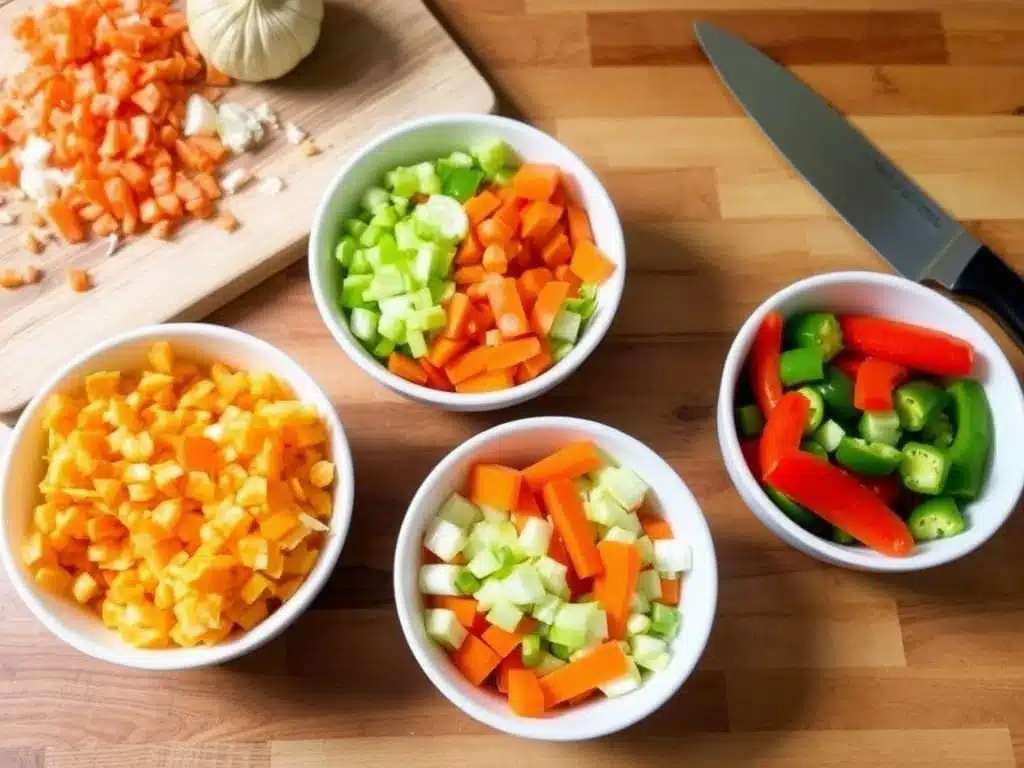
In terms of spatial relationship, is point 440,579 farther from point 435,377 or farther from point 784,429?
point 784,429

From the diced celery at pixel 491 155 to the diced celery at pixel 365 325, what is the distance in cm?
23

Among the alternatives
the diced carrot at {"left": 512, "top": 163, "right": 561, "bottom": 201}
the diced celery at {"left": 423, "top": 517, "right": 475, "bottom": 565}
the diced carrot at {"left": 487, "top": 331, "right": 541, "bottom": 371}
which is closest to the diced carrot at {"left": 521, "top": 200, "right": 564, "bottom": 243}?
the diced carrot at {"left": 512, "top": 163, "right": 561, "bottom": 201}

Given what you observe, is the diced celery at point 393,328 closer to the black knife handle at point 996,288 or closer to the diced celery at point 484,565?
the diced celery at point 484,565

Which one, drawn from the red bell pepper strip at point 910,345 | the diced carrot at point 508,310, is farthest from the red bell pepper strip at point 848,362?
the diced carrot at point 508,310

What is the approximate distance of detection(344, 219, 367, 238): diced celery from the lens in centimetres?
126

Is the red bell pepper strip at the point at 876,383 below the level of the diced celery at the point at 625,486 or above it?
below

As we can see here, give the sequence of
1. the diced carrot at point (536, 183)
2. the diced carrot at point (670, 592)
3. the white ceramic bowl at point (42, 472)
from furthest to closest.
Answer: the diced carrot at point (536, 183) < the diced carrot at point (670, 592) < the white ceramic bowl at point (42, 472)

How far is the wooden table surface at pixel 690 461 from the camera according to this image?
119cm

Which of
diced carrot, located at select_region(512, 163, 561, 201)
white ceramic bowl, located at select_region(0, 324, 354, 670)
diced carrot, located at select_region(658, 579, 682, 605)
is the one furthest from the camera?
diced carrot, located at select_region(512, 163, 561, 201)

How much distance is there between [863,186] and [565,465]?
56cm

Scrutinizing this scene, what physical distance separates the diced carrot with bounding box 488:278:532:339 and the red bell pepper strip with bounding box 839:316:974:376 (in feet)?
1.27

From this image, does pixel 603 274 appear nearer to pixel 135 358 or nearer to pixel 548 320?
pixel 548 320

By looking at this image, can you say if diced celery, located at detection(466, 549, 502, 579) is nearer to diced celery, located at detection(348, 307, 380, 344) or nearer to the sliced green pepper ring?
diced celery, located at detection(348, 307, 380, 344)

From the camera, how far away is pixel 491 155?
1.28m
